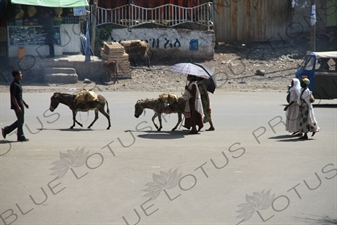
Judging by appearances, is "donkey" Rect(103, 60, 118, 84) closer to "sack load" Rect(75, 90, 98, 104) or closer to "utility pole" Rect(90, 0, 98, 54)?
"utility pole" Rect(90, 0, 98, 54)

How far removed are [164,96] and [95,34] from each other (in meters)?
13.7

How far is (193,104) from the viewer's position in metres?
15.8

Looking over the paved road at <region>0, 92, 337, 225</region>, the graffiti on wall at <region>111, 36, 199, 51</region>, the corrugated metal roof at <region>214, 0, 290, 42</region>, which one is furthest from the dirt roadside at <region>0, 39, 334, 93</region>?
the paved road at <region>0, 92, 337, 225</region>

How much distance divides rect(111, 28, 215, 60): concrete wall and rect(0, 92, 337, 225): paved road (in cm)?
1236

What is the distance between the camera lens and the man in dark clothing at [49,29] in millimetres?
27594

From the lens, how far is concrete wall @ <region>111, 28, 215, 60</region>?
29.7 m

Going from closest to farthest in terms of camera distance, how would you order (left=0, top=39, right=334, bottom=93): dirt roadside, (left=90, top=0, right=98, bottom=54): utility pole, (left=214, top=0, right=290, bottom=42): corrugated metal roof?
(left=0, top=39, right=334, bottom=93): dirt roadside, (left=90, top=0, right=98, bottom=54): utility pole, (left=214, top=0, right=290, bottom=42): corrugated metal roof

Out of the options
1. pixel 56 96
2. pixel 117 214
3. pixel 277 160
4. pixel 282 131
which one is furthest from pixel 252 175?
pixel 56 96

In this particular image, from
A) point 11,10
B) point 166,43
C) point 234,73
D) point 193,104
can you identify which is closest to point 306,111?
point 193,104

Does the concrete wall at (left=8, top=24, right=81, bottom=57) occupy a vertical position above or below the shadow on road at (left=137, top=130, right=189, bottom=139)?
above

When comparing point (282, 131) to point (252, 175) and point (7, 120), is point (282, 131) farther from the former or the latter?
point (7, 120)

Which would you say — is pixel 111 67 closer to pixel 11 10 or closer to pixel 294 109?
pixel 11 10

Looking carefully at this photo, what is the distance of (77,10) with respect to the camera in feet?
89.5

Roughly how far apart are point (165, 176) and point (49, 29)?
1689 centimetres
